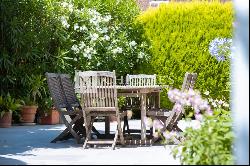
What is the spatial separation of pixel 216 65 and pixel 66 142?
6157mm

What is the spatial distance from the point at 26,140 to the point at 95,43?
15.1 feet

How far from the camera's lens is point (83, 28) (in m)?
12.4

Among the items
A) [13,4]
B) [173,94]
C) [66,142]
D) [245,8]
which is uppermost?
[13,4]

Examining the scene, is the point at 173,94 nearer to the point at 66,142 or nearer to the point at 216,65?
the point at 66,142

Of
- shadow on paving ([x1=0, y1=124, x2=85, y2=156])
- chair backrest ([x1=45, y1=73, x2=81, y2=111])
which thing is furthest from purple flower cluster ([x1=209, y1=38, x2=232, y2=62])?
shadow on paving ([x1=0, y1=124, x2=85, y2=156])

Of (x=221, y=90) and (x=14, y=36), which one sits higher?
(x=14, y=36)

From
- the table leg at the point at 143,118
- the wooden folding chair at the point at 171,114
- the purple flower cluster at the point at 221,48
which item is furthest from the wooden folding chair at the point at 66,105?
the purple flower cluster at the point at 221,48

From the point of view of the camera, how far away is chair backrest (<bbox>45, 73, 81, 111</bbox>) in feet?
24.8

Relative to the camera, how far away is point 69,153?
21.8 feet

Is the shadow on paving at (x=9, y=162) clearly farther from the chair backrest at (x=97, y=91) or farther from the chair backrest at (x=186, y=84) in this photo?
the chair backrest at (x=186, y=84)

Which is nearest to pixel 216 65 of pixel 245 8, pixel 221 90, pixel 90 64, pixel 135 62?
pixel 221 90

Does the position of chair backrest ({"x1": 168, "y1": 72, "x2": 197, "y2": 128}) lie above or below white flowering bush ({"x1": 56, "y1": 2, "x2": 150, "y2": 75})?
below

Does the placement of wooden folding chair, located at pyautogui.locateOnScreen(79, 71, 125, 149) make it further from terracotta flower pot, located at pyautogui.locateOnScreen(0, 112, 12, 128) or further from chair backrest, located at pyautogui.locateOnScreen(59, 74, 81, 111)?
terracotta flower pot, located at pyautogui.locateOnScreen(0, 112, 12, 128)

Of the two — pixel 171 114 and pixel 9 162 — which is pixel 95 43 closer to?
pixel 171 114
